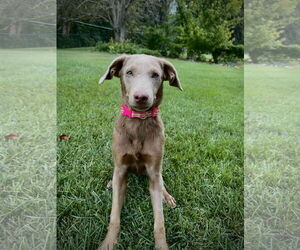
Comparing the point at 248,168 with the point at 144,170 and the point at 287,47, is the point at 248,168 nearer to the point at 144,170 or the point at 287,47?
the point at 144,170

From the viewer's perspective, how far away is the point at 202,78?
387 cm

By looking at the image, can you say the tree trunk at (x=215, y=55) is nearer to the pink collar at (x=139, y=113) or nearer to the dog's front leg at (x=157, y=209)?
the pink collar at (x=139, y=113)

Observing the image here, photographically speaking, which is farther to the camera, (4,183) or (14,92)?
(14,92)

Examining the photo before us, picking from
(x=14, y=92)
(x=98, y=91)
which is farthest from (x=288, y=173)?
(x=14, y=92)

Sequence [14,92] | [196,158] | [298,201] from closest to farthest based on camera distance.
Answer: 1. [298,201]
2. [196,158]
3. [14,92]

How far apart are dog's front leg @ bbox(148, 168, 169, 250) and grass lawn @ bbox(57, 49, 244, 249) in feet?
0.15

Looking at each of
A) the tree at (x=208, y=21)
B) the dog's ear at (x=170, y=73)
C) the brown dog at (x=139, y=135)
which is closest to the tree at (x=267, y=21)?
the tree at (x=208, y=21)

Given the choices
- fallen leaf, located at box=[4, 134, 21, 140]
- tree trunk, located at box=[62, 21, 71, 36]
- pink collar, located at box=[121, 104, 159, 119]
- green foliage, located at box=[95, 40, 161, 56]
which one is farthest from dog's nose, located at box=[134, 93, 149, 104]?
tree trunk, located at box=[62, 21, 71, 36]

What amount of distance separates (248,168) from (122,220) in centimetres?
101

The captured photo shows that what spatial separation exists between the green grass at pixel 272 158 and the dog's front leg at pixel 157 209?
0.37m

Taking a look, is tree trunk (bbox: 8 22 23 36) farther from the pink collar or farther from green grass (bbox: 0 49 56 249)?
the pink collar

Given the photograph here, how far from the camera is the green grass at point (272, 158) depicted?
129 centimetres

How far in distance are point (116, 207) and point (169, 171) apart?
61 centimetres

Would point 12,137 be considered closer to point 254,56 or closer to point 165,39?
point 165,39
